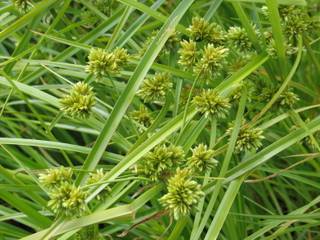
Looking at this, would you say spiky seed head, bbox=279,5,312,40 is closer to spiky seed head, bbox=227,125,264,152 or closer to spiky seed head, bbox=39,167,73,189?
spiky seed head, bbox=227,125,264,152

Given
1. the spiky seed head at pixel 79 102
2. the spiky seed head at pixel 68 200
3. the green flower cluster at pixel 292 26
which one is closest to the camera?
the spiky seed head at pixel 68 200

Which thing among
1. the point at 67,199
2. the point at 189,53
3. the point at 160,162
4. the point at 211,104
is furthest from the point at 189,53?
the point at 67,199

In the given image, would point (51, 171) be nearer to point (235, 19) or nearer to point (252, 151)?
point (252, 151)

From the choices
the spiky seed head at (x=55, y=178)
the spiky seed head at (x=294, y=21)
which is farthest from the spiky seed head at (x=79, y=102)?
the spiky seed head at (x=294, y=21)

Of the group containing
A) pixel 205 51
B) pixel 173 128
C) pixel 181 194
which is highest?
pixel 205 51

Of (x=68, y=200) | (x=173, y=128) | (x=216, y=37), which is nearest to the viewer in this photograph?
(x=68, y=200)

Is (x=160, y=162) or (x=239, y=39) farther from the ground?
(x=239, y=39)

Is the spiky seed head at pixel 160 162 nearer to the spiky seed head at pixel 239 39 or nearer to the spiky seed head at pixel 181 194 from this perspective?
the spiky seed head at pixel 181 194

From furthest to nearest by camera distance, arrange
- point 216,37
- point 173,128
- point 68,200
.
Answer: point 216,37 → point 173,128 → point 68,200

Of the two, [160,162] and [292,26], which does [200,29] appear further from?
[160,162]
